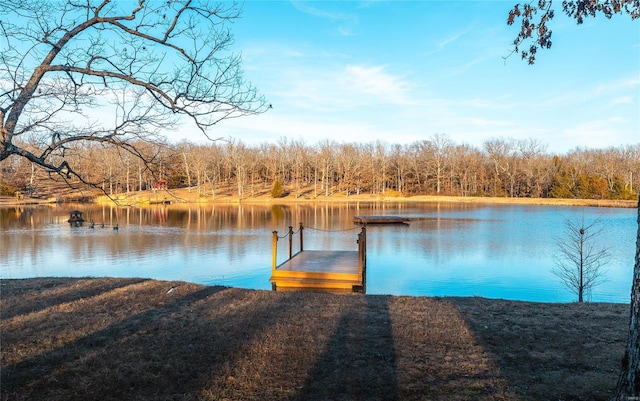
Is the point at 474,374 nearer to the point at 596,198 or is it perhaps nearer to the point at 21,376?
the point at 21,376

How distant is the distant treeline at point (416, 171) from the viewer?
204 feet

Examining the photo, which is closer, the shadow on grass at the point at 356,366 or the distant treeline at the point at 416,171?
the shadow on grass at the point at 356,366

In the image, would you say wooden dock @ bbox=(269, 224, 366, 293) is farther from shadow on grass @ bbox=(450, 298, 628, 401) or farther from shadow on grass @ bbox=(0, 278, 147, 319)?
shadow on grass @ bbox=(0, 278, 147, 319)

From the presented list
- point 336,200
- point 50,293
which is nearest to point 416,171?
point 336,200

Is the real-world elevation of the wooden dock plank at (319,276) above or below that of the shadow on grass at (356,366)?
below

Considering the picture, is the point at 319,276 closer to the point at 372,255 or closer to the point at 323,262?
the point at 323,262

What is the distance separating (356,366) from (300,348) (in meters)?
0.79

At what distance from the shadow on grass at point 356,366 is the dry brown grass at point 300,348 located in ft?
0.05

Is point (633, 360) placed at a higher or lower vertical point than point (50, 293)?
higher

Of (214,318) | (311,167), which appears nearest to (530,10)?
(214,318)

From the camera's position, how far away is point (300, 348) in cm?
508

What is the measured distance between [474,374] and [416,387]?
730 millimetres

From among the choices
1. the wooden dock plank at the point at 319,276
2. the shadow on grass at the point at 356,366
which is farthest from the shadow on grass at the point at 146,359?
the wooden dock plank at the point at 319,276

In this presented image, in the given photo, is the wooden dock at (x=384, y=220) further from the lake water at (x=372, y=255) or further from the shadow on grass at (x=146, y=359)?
the shadow on grass at (x=146, y=359)
